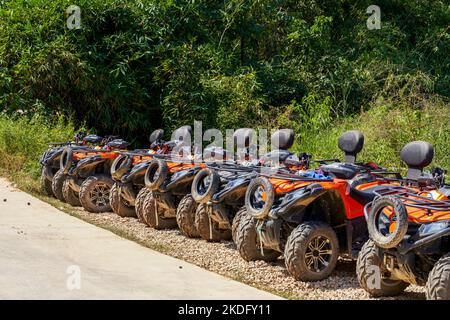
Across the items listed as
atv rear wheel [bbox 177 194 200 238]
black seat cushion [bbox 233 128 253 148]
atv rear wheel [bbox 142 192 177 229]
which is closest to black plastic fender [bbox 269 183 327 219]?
atv rear wheel [bbox 177 194 200 238]

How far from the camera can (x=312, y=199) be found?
7.11 meters

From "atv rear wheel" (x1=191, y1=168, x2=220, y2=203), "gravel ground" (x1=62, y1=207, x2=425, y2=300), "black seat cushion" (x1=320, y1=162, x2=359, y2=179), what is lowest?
"gravel ground" (x1=62, y1=207, x2=425, y2=300)

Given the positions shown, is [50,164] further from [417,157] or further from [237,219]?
[417,157]

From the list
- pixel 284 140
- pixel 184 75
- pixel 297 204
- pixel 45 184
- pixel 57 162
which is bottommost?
pixel 45 184

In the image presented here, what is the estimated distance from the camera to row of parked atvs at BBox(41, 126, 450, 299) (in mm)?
6016

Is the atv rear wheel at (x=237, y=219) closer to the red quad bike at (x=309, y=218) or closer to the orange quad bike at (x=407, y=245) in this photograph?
the red quad bike at (x=309, y=218)

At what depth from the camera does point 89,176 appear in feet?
37.8

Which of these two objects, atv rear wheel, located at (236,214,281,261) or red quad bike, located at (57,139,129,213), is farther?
red quad bike, located at (57,139,129,213)

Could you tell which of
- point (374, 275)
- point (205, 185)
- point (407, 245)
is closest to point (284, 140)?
point (205, 185)

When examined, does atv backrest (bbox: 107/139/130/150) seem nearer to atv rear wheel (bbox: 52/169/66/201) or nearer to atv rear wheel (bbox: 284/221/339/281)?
atv rear wheel (bbox: 52/169/66/201)

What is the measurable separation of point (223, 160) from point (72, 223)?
2055 millimetres

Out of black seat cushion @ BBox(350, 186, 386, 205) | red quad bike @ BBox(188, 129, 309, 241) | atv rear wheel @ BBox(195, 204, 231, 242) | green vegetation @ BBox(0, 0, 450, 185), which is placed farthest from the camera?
green vegetation @ BBox(0, 0, 450, 185)

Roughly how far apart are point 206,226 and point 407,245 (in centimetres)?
330
